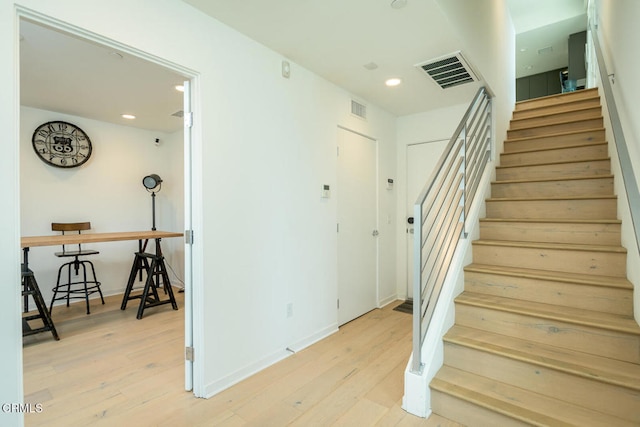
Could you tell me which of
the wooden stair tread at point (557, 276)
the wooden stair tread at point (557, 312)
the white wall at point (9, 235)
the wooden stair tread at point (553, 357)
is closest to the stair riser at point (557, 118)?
the wooden stair tread at point (557, 276)

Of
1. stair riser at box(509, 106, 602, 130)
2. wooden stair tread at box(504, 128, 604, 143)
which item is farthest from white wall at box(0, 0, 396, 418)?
stair riser at box(509, 106, 602, 130)

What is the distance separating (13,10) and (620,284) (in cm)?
327

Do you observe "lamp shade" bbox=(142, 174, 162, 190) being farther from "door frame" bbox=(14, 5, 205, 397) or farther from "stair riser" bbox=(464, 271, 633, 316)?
"stair riser" bbox=(464, 271, 633, 316)

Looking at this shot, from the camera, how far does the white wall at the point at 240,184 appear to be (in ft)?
4.94

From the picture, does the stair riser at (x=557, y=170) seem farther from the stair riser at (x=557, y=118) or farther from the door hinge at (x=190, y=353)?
the door hinge at (x=190, y=353)

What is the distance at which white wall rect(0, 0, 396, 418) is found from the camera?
151cm

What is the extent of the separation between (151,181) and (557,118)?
17.8ft

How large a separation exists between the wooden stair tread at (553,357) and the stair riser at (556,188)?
4.93 feet

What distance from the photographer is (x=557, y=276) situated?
1.94 m

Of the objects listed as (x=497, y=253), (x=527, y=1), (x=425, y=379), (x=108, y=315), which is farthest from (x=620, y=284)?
(x=527, y=1)

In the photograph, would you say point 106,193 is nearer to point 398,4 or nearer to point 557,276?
point 398,4

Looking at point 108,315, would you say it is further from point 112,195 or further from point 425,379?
point 425,379

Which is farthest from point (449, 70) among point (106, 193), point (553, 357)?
point (106, 193)

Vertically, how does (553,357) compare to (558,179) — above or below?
below
